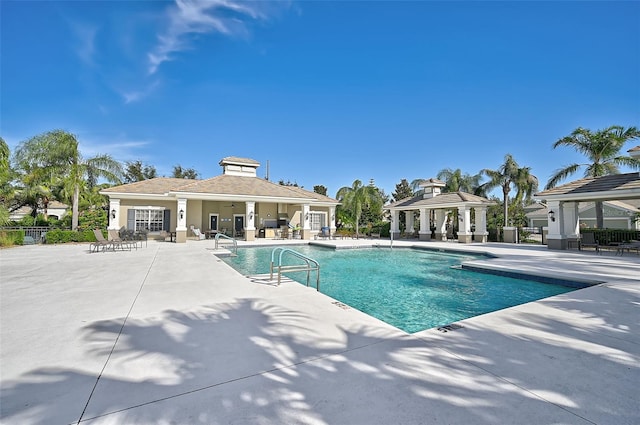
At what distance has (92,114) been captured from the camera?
22.2 metres

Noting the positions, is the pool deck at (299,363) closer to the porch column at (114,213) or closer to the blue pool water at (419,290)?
the blue pool water at (419,290)

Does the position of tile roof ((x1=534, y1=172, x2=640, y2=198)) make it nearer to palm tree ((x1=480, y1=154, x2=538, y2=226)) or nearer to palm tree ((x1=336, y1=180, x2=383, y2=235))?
palm tree ((x1=480, y1=154, x2=538, y2=226))

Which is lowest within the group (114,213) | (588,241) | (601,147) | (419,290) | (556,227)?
(419,290)

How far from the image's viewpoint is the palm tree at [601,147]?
18719 millimetres

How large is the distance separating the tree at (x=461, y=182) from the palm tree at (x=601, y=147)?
871 centimetres

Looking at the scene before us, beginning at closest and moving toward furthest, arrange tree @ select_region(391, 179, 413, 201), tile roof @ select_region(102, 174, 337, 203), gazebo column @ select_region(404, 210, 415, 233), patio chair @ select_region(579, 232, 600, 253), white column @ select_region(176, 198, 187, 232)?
patio chair @ select_region(579, 232, 600, 253)
white column @ select_region(176, 198, 187, 232)
tile roof @ select_region(102, 174, 337, 203)
gazebo column @ select_region(404, 210, 415, 233)
tree @ select_region(391, 179, 413, 201)

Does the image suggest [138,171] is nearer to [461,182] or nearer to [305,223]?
[305,223]

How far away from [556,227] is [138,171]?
155 feet

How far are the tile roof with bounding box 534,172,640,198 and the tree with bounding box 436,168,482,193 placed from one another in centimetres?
1227

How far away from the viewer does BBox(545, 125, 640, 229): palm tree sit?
1872 cm

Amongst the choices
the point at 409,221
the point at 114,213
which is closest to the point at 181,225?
the point at 114,213

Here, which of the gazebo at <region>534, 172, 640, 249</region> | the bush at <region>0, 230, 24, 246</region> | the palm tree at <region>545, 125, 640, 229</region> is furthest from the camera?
the palm tree at <region>545, 125, 640, 229</region>

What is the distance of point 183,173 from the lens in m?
45.5

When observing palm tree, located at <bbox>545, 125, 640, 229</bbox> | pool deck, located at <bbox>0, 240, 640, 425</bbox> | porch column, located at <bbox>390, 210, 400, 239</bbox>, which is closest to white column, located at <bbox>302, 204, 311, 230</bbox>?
porch column, located at <bbox>390, 210, 400, 239</bbox>
